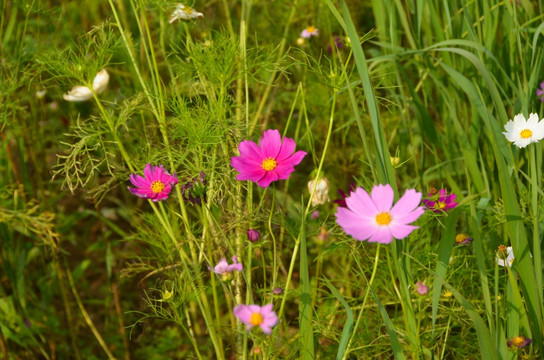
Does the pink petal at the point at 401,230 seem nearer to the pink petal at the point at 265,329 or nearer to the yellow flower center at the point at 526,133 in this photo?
the pink petal at the point at 265,329

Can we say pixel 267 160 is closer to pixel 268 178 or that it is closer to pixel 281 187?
pixel 268 178

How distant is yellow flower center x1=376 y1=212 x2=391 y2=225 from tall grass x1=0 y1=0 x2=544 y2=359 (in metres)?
0.07

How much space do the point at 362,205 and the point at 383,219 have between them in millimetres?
34

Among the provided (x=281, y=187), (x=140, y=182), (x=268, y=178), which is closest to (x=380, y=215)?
(x=268, y=178)

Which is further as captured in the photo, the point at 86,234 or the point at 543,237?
the point at 86,234

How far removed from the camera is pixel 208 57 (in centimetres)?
102

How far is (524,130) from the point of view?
0.99 m

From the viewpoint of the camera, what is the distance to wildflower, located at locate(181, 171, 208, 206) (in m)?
0.89

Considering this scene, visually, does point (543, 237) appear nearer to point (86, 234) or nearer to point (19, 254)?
point (19, 254)

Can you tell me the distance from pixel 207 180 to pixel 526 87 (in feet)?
1.93

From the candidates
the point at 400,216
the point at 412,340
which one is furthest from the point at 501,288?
the point at 400,216

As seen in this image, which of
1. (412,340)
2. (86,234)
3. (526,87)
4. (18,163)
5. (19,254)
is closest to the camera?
(412,340)

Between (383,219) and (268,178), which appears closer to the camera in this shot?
(383,219)

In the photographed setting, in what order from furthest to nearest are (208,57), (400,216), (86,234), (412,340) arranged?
(86,234), (208,57), (412,340), (400,216)
